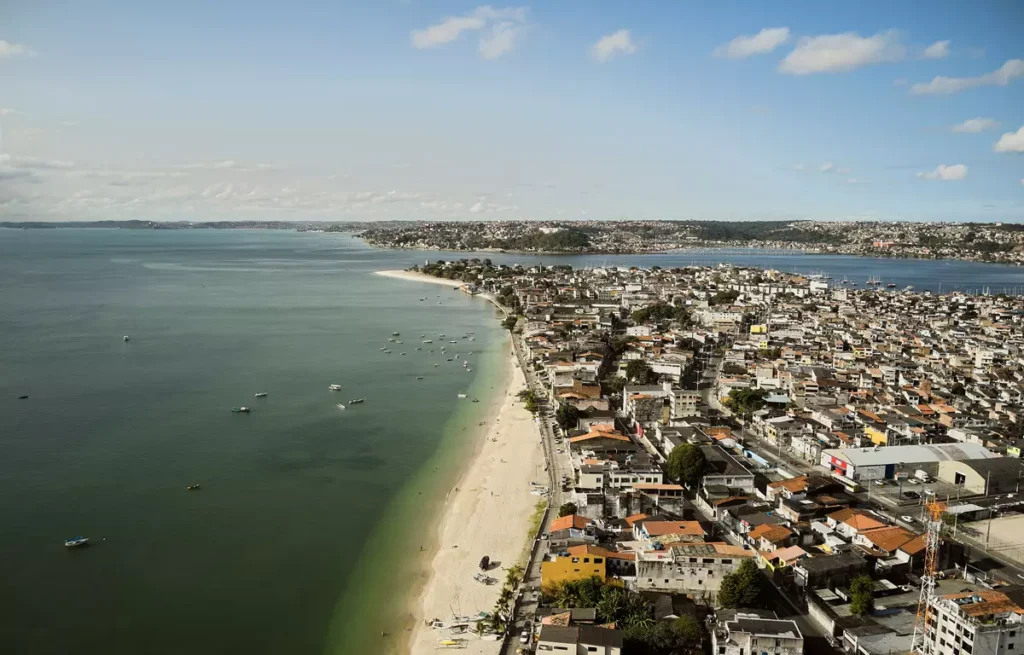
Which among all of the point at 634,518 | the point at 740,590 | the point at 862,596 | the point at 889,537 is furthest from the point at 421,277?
the point at 862,596

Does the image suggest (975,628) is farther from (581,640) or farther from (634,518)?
(634,518)

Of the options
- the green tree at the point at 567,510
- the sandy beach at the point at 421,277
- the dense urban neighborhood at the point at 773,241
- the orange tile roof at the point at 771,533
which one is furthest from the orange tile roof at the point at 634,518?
the dense urban neighborhood at the point at 773,241

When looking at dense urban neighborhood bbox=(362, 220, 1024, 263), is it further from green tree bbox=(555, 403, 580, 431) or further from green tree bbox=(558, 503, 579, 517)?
green tree bbox=(558, 503, 579, 517)

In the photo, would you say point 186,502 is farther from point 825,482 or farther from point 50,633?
point 825,482

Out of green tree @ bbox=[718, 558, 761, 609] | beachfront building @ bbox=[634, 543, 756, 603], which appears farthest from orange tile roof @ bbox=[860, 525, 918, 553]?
green tree @ bbox=[718, 558, 761, 609]

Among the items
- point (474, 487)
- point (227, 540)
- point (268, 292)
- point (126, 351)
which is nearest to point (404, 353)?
point (126, 351)

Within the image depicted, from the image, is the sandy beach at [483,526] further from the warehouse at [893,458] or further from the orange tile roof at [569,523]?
the warehouse at [893,458]
